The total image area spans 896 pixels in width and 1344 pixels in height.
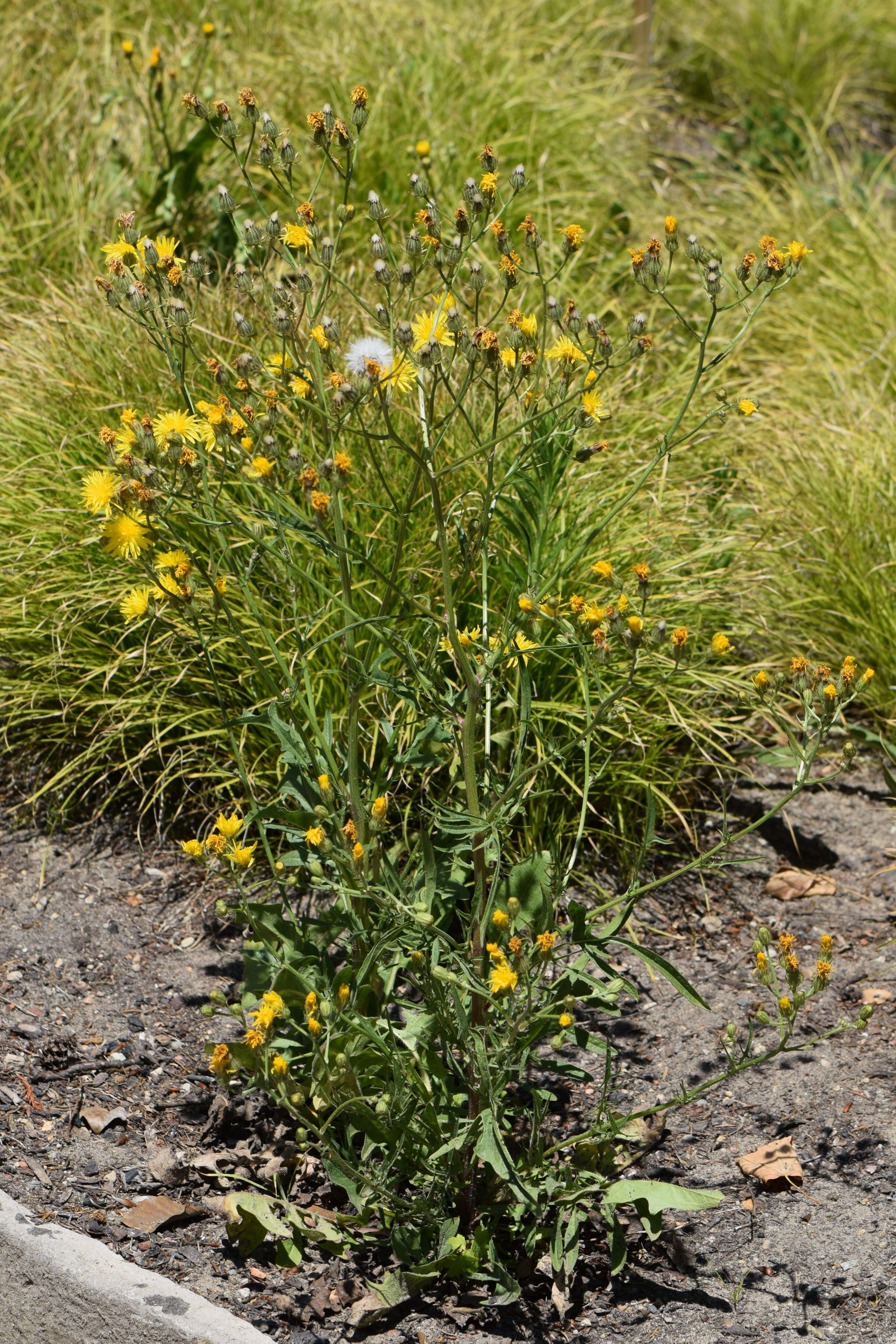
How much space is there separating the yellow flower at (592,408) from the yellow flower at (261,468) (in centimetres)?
45

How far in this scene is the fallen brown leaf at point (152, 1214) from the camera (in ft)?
6.41

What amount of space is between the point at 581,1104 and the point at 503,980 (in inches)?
30.4

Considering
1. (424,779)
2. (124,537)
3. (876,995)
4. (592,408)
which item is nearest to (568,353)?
(592,408)

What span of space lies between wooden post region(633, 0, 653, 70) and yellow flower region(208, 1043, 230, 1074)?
4.56 m

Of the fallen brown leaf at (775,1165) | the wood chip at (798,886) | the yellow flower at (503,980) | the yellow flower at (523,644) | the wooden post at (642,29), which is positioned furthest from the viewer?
the wooden post at (642,29)

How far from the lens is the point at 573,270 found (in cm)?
399

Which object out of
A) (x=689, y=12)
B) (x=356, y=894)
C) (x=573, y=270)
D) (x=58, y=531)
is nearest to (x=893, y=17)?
(x=689, y=12)

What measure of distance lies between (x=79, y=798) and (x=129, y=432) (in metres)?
1.23

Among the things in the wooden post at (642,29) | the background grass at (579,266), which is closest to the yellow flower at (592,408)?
the background grass at (579,266)

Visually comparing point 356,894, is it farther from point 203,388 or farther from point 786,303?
point 786,303

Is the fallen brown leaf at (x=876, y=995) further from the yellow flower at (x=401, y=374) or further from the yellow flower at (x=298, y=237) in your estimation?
the yellow flower at (x=298, y=237)

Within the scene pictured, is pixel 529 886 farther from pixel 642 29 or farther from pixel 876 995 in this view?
pixel 642 29

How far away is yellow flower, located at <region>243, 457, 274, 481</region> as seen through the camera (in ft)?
5.86

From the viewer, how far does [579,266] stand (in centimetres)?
405
